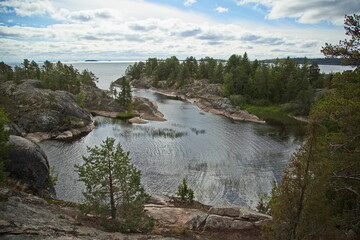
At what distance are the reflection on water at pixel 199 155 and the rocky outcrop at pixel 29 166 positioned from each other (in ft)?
23.6

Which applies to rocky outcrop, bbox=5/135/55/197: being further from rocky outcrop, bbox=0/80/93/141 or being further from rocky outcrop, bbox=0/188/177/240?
rocky outcrop, bbox=0/80/93/141

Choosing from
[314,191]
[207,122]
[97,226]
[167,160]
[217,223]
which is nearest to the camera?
[314,191]

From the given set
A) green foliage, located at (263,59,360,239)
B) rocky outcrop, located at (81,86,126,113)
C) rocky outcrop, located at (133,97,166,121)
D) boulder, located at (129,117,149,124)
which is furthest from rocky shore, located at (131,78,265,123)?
green foliage, located at (263,59,360,239)

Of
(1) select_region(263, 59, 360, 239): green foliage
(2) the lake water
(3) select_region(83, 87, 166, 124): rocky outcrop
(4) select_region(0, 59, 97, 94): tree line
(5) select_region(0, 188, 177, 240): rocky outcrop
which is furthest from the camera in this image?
(4) select_region(0, 59, 97, 94): tree line

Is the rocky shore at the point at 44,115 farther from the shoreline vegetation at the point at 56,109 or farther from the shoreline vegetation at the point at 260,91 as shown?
the shoreline vegetation at the point at 260,91

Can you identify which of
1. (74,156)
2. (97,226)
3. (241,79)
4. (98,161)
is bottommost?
(74,156)

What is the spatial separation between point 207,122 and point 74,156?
43203mm

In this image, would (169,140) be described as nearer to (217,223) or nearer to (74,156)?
(74,156)

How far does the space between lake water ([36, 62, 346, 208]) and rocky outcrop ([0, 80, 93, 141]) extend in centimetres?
583

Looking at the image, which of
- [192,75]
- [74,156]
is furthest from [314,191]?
[192,75]

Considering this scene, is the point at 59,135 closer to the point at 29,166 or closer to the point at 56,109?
the point at 56,109

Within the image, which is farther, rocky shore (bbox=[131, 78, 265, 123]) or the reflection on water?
rocky shore (bbox=[131, 78, 265, 123])

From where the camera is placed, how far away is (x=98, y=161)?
1917cm

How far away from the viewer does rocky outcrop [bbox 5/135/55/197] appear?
24734 millimetres
